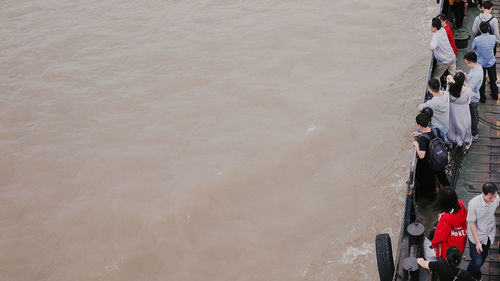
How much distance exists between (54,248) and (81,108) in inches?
187

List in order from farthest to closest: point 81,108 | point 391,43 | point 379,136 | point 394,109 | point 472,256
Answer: point 391,43 < point 81,108 < point 394,109 < point 379,136 < point 472,256

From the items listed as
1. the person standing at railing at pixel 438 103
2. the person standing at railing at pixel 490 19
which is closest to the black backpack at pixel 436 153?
the person standing at railing at pixel 438 103

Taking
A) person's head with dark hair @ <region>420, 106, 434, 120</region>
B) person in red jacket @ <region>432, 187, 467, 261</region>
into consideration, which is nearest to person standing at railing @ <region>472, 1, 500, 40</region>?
person's head with dark hair @ <region>420, 106, 434, 120</region>

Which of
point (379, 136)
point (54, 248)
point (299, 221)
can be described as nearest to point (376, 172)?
point (379, 136)

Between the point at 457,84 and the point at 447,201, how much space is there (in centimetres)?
259

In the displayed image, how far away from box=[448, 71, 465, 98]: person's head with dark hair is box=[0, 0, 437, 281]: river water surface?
271 cm

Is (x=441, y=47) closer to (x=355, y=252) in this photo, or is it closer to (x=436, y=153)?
(x=436, y=153)

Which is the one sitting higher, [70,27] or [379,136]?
[70,27]

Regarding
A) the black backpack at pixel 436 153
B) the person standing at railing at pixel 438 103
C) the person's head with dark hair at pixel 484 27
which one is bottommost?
the black backpack at pixel 436 153

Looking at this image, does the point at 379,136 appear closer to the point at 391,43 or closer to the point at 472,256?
the point at 391,43

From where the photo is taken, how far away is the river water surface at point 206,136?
9156mm

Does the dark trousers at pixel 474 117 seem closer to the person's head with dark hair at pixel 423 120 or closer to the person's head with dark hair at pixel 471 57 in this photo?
the person's head with dark hair at pixel 471 57

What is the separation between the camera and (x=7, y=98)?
13.8 meters

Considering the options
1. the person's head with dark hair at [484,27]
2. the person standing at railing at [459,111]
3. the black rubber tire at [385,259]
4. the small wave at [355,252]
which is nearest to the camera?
the black rubber tire at [385,259]
